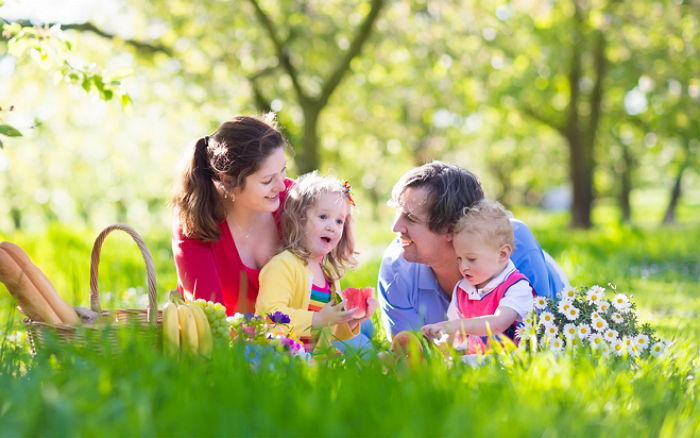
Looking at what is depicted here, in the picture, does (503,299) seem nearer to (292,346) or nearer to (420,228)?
(420,228)

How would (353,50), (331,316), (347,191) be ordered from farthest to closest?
(353,50)
(347,191)
(331,316)

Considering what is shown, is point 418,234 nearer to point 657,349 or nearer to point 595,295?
point 595,295

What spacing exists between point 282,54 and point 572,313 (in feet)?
32.3

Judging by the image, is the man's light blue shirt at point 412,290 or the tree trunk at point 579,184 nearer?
the man's light blue shirt at point 412,290

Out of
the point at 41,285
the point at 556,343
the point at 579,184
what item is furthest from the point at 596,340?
the point at 579,184

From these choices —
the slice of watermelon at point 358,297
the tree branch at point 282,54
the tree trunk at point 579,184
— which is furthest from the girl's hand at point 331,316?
the tree trunk at point 579,184

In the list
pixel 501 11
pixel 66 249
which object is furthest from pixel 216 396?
pixel 501 11

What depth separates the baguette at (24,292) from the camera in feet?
10.8

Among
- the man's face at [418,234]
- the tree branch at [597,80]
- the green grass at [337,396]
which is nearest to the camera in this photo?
the green grass at [337,396]

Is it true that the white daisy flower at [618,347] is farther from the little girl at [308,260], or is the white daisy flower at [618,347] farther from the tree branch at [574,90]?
the tree branch at [574,90]

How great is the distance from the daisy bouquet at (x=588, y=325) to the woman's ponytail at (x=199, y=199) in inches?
72.5

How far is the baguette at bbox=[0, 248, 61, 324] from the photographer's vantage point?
10.8 ft

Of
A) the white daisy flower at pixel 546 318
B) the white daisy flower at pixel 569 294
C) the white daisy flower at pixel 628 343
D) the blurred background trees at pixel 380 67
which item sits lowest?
the white daisy flower at pixel 628 343

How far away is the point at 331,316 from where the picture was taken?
3771 millimetres
